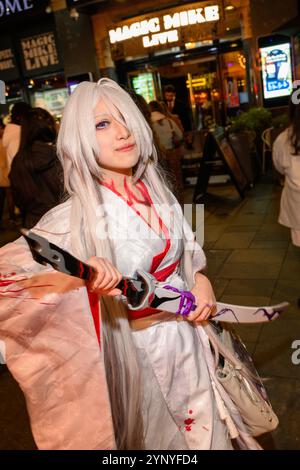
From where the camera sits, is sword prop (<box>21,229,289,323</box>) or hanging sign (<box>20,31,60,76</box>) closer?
sword prop (<box>21,229,289,323</box>)

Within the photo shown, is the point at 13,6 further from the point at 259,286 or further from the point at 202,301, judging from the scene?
the point at 202,301

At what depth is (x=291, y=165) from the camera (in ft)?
11.3

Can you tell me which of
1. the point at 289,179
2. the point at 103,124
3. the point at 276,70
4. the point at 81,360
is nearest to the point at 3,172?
the point at 289,179

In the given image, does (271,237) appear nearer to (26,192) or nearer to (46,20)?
(26,192)

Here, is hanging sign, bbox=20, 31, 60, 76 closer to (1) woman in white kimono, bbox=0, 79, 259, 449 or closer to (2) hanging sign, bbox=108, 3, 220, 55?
(2) hanging sign, bbox=108, 3, 220, 55

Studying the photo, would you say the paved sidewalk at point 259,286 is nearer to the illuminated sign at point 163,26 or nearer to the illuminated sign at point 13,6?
the illuminated sign at point 163,26

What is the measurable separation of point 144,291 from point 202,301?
13.6 inches

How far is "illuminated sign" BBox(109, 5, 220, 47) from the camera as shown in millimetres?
9141

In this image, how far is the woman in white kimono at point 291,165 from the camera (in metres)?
3.35

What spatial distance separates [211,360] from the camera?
177 centimetres

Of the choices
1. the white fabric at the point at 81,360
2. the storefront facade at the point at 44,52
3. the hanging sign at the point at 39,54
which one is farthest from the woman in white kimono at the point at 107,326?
the hanging sign at the point at 39,54

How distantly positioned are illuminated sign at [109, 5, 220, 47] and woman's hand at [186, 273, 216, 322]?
29.2 feet

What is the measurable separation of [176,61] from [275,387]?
10.2m

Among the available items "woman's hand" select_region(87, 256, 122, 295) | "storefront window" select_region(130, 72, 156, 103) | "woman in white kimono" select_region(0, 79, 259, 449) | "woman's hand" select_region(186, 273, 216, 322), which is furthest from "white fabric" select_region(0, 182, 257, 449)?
"storefront window" select_region(130, 72, 156, 103)
